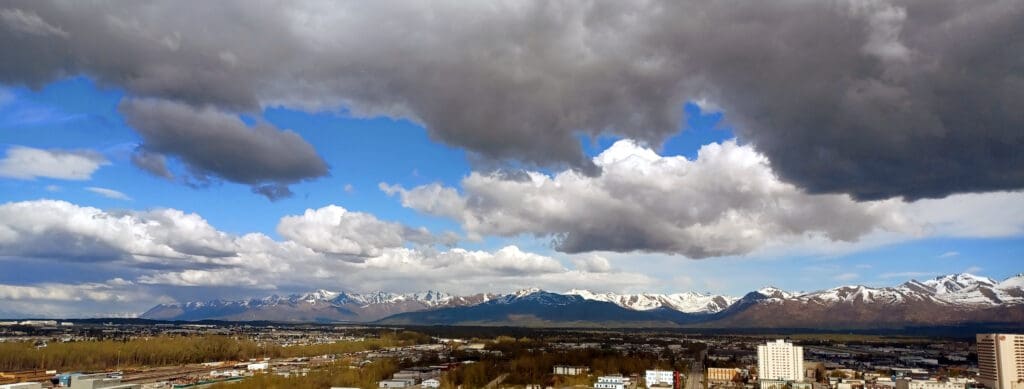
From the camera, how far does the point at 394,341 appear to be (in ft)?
628

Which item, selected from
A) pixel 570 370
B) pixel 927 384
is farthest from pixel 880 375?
pixel 570 370

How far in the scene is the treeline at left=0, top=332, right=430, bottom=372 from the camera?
112438 mm

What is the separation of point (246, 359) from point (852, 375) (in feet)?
347

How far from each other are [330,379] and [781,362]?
218 ft

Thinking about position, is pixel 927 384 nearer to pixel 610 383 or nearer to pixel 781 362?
pixel 781 362

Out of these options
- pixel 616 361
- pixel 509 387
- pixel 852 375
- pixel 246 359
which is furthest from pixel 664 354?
pixel 246 359

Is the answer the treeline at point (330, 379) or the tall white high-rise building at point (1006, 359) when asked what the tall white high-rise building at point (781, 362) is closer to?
the tall white high-rise building at point (1006, 359)

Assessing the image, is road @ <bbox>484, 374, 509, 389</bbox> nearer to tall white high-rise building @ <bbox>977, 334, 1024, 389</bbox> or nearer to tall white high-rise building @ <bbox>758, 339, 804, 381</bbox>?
tall white high-rise building @ <bbox>758, 339, 804, 381</bbox>

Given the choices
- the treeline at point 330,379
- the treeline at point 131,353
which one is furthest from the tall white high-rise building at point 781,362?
the treeline at point 131,353

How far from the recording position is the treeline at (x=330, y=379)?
79812 mm

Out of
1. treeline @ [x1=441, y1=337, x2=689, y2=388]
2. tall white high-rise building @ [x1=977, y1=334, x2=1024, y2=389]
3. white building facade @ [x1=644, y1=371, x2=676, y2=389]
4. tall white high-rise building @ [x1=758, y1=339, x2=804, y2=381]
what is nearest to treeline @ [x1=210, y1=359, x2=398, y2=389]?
treeline @ [x1=441, y1=337, x2=689, y2=388]

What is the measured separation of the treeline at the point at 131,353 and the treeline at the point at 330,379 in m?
40.0

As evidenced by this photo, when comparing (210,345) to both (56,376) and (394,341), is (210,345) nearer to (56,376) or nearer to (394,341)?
(56,376)

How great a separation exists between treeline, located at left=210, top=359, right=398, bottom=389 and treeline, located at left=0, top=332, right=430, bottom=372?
131 feet
